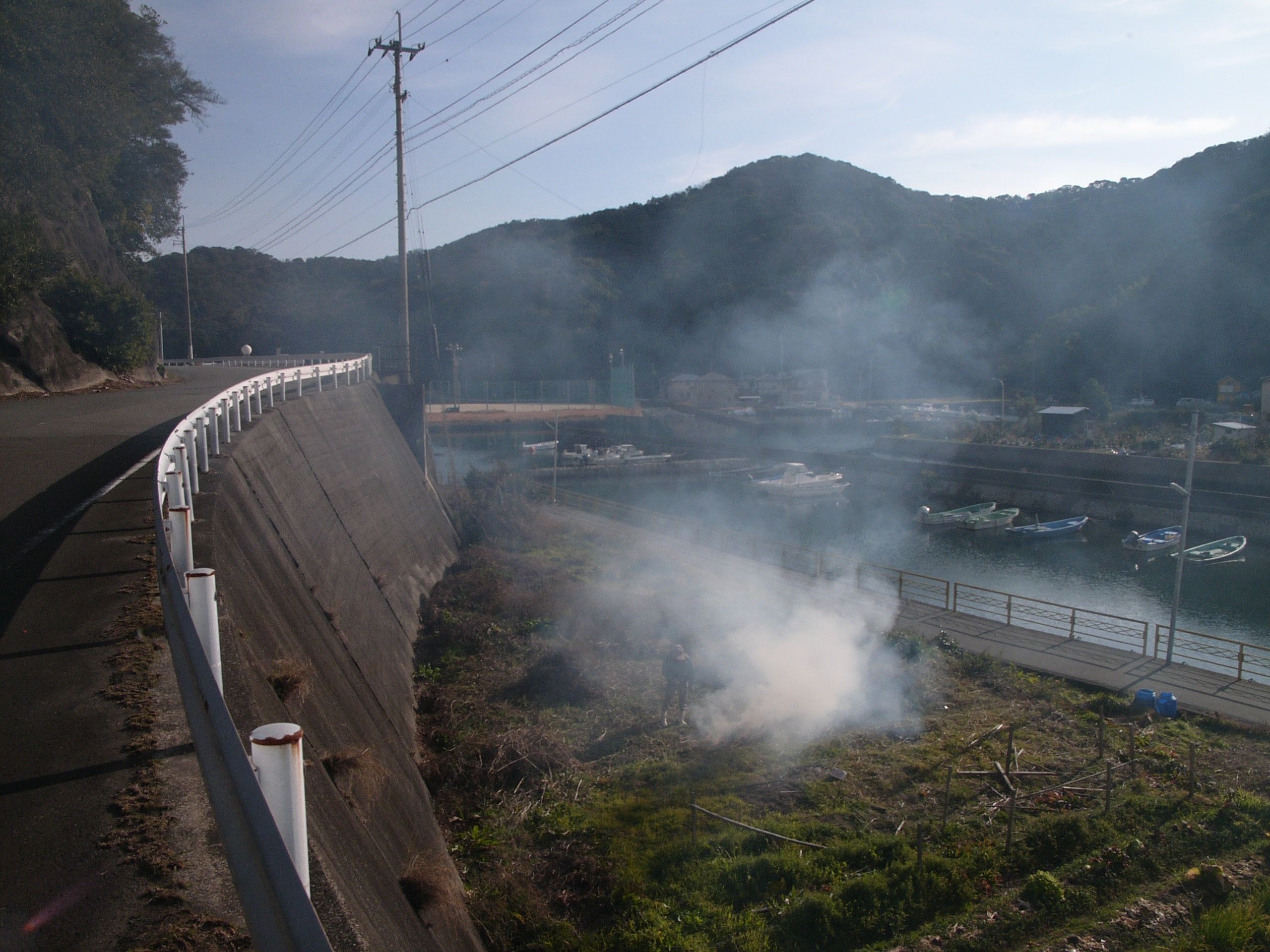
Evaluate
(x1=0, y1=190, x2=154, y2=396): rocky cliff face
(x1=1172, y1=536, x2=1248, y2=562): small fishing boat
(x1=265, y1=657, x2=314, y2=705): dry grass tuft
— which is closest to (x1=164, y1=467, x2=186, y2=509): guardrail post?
(x1=265, y1=657, x2=314, y2=705): dry grass tuft

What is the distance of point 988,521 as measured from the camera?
34.4m

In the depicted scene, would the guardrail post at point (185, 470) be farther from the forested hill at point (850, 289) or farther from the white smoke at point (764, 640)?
the forested hill at point (850, 289)

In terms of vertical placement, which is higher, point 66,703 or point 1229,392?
point 1229,392

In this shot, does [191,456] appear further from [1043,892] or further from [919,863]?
[1043,892]

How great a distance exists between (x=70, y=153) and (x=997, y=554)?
30757 mm

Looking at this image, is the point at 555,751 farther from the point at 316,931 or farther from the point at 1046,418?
the point at 1046,418

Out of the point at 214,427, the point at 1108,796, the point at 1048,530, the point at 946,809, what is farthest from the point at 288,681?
the point at 1048,530

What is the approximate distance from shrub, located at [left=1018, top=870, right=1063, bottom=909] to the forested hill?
66.9 metres

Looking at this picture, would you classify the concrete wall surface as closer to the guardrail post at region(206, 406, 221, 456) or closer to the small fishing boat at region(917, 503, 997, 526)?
the guardrail post at region(206, 406, 221, 456)

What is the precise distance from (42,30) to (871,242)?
4098 inches

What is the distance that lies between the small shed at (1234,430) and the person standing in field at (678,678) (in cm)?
3537

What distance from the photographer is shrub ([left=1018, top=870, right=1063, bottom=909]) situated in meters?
7.35

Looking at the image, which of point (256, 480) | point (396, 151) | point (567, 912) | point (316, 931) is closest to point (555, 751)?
point (567, 912)

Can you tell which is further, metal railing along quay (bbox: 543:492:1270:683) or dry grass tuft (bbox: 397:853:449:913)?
metal railing along quay (bbox: 543:492:1270:683)
